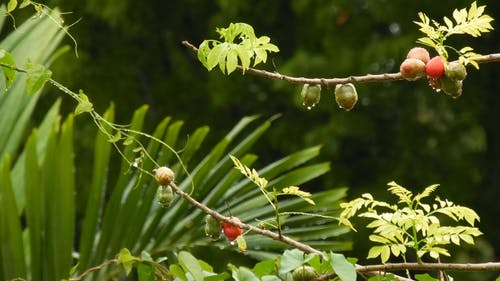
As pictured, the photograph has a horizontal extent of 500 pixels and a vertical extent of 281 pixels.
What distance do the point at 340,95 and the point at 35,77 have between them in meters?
0.41

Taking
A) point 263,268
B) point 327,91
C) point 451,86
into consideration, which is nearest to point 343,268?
point 263,268

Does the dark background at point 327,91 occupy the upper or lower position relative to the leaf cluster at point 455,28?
upper

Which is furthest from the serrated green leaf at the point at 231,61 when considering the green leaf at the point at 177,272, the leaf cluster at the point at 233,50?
the green leaf at the point at 177,272

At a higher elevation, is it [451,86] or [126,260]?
[451,86]

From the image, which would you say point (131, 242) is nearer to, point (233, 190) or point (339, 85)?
point (233, 190)

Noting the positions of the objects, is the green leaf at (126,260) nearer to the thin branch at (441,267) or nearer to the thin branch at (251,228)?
the thin branch at (251,228)

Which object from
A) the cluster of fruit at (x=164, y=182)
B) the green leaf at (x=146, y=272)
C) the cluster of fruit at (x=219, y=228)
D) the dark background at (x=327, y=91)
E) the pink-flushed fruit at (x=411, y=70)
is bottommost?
the green leaf at (x=146, y=272)

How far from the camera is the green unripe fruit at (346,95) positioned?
154 cm

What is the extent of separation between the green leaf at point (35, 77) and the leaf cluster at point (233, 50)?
209 mm

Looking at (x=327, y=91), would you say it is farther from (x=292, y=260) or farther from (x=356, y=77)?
(x=356, y=77)

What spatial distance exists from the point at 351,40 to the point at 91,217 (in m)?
5.58

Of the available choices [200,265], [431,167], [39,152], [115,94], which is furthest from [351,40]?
[200,265]

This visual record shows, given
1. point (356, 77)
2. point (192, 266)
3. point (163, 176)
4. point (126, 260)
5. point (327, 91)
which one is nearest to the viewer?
point (356, 77)

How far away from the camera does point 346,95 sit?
60.6 inches
